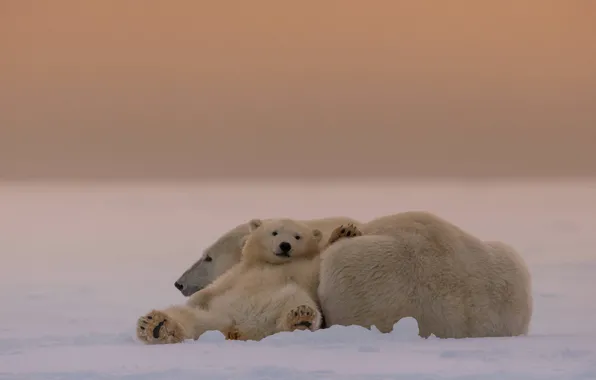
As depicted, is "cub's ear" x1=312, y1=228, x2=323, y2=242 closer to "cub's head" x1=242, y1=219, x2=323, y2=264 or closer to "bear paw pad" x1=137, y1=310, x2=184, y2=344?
"cub's head" x1=242, y1=219, x2=323, y2=264

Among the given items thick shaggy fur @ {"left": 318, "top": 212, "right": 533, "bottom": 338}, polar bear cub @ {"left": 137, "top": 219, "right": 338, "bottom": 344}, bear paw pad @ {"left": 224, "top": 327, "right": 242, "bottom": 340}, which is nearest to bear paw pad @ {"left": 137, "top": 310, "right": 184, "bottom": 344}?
polar bear cub @ {"left": 137, "top": 219, "right": 338, "bottom": 344}

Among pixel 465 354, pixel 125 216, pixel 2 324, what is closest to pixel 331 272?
pixel 465 354

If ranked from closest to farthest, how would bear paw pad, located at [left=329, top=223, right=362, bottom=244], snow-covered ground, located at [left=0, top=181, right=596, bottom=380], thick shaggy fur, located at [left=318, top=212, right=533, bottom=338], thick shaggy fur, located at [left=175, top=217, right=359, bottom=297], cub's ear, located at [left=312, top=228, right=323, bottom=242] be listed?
snow-covered ground, located at [left=0, top=181, right=596, bottom=380], thick shaggy fur, located at [left=318, top=212, right=533, bottom=338], bear paw pad, located at [left=329, top=223, right=362, bottom=244], cub's ear, located at [left=312, top=228, right=323, bottom=242], thick shaggy fur, located at [left=175, top=217, right=359, bottom=297]

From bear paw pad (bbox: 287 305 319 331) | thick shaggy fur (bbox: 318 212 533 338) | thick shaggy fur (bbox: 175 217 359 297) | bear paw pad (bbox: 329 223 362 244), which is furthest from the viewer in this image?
thick shaggy fur (bbox: 175 217 359 297)

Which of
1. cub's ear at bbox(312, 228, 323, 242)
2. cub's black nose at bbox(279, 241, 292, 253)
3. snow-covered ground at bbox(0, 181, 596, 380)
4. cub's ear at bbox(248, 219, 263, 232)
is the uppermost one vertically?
cub's ear at bbox(248, 219, 263, 232)

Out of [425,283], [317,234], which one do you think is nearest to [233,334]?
[317,234]

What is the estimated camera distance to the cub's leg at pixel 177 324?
380cm

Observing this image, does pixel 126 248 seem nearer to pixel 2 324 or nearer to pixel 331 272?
pixel 2 324

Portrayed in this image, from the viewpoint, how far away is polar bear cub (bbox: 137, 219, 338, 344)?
3.81 m

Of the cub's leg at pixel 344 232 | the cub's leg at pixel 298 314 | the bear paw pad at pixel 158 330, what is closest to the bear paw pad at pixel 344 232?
the cub's leg at pixel 344 232

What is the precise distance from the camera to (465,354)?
134 inches

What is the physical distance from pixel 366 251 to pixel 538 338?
0.72 metres

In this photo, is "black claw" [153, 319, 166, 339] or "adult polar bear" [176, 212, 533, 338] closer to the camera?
"black claw" [153, 319, 166, 339]

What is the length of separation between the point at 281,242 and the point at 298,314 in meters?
0.53
